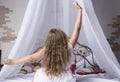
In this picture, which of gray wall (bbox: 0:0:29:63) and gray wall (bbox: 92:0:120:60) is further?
gray wall (bbox: 92:0:120:60)

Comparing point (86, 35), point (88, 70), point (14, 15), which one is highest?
point (14, 15)

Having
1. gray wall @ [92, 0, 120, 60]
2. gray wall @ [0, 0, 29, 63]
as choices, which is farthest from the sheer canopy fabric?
gray wall @ [92, 0, 120, 60]

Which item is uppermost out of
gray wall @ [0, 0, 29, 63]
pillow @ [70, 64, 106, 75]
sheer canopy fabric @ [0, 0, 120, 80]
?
gray wall @ [0, 0, 29, 63]

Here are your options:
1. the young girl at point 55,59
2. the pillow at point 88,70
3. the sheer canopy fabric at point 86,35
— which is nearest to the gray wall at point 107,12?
the pillow at point 88,70

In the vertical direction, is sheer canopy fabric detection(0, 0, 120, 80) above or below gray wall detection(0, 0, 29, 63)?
below

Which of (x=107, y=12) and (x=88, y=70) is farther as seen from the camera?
(x=107, y=12)

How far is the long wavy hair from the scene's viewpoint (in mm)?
2426

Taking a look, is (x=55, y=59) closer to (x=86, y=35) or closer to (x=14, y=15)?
(x=86, y=35)

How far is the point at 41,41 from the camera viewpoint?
377cm

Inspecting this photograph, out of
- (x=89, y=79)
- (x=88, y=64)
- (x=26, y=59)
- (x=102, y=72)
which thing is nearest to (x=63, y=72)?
(x=26, y=59)

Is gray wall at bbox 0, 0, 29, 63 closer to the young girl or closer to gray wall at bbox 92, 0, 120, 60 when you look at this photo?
gray wall at bbox 92, 0, 120, 60

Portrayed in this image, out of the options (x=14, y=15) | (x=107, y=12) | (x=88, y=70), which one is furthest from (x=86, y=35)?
(x=14, y=15)

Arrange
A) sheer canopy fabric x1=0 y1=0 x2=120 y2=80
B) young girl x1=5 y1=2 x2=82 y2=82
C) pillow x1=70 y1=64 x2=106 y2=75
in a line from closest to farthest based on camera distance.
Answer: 1. young girl x1=5 y1=2 x2=82 y2=82
2. sheer canopy fabric x1=0 y1=0 x2=120 y2=80
3. pillow x1=70 y1=64 x2=106 y2=75

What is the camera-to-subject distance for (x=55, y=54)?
245 centimetres
